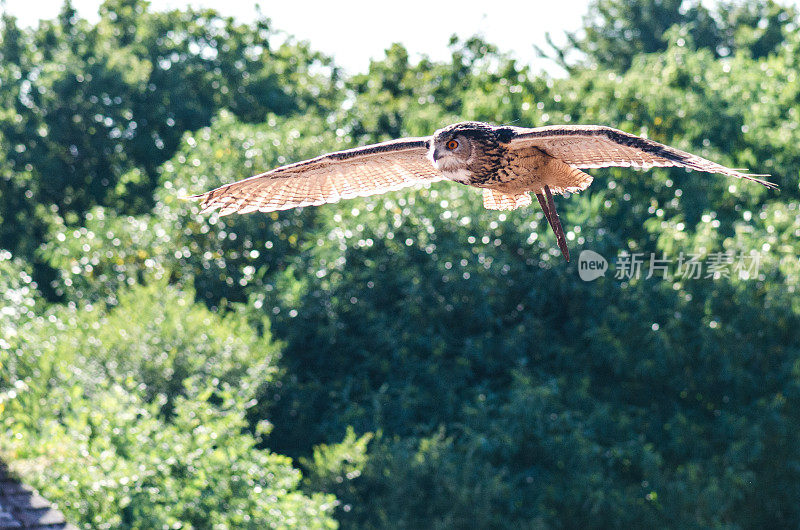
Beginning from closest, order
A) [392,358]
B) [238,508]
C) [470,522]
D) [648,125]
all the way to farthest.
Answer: [238,508]
[470,522]
[392,358]
[648,125]

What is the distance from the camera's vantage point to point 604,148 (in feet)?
10.3

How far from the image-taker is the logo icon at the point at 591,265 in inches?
381

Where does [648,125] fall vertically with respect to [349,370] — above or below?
above

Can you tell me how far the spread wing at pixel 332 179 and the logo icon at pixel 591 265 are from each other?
609 centimetres

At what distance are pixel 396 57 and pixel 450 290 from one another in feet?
27.3

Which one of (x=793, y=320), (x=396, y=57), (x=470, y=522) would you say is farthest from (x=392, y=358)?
(x=396, y=57)

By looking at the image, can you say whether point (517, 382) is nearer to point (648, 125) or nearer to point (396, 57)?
point (648, 125)

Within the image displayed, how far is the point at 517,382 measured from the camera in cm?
966

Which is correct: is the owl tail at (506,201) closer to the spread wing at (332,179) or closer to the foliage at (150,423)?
the spread wing at (332,179)

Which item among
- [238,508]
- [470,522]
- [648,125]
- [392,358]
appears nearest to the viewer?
[238,508]

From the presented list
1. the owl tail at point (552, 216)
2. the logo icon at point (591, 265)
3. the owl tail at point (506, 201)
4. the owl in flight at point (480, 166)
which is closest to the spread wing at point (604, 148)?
the owl in flight at point (480, 166)

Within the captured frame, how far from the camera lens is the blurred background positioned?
8.38 m

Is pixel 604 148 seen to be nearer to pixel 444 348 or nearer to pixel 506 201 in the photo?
pixel 506 201

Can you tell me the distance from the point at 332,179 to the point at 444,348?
21.3 ft
